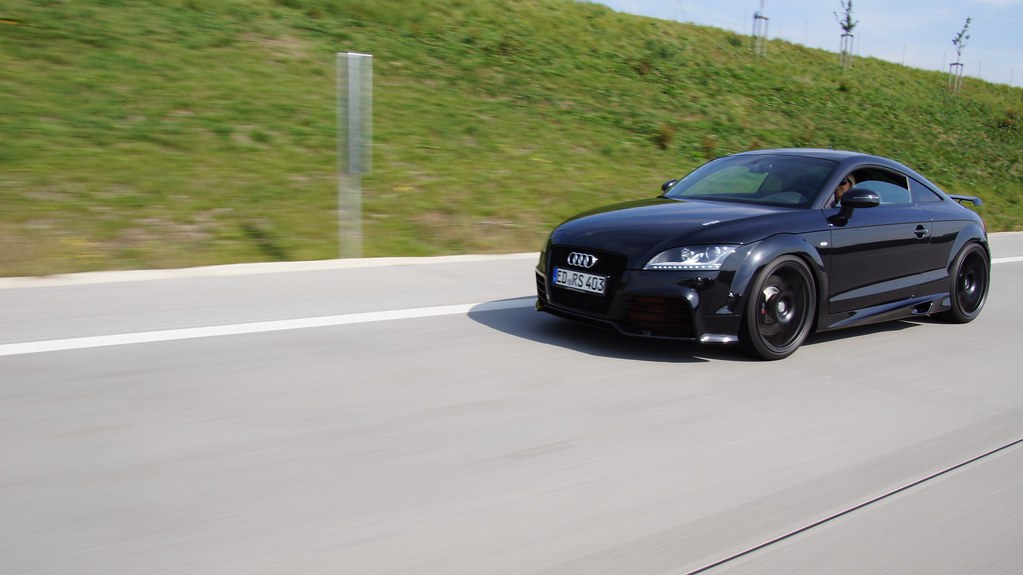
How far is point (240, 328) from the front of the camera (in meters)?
6.04

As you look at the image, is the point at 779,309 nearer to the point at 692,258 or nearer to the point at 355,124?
the point at 692,258

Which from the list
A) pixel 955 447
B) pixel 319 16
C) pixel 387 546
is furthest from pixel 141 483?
pixel 319 16

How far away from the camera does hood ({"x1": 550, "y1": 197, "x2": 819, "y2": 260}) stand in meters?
5.61

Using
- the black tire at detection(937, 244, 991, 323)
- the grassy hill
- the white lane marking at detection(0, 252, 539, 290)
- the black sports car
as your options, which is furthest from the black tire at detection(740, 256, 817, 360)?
the grassy hill

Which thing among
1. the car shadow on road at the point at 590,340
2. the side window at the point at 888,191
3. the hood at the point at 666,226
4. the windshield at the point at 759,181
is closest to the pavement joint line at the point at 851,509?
the car shadow on road at the point at 590,340

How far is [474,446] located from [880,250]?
3.89m

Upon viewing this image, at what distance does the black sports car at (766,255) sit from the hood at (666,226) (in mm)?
12

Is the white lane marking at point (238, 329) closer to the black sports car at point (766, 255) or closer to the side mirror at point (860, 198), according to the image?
the black sports car at point (766, 255)

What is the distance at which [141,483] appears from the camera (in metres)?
3.40

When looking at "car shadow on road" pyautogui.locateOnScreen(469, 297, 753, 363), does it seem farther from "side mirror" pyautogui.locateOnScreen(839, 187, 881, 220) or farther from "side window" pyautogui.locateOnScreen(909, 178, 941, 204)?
"side window" pyautogui.locateOnScreen(909, 178, 941, 204)

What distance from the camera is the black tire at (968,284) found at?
738cm

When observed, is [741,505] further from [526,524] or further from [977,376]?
[977,376]

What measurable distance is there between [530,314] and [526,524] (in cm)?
375

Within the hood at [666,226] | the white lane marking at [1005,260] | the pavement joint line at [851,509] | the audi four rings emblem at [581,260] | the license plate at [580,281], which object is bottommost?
the white lane marking at [1005,260]
